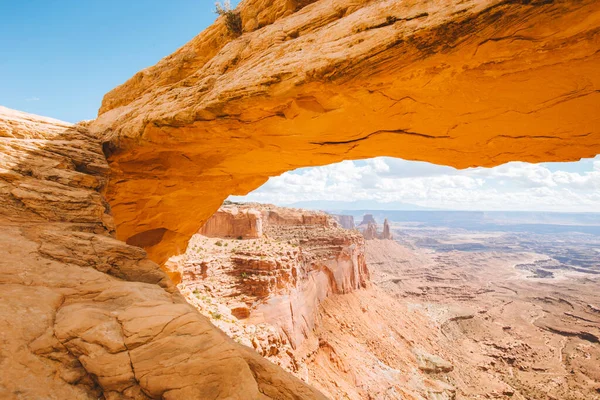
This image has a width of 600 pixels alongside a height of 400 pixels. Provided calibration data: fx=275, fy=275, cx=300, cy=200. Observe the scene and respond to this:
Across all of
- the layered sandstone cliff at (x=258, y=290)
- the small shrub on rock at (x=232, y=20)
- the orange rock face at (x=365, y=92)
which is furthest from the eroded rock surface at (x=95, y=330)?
the layered sandstone cliff at (x=258, y=290)

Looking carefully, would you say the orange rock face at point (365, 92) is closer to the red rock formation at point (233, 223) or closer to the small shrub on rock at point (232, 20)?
the small shrub on rock at point (232, 20)

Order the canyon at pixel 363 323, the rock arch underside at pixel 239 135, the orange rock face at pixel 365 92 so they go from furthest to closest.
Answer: the canyon at pixel 363 323 < the orange rock face at pixel 365 92 < the rock arch underside at pixel 239 135

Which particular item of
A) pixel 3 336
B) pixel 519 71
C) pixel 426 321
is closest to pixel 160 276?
pixel 3 336

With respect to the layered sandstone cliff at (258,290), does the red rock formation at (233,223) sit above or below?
above

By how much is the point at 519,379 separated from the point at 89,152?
39.9m

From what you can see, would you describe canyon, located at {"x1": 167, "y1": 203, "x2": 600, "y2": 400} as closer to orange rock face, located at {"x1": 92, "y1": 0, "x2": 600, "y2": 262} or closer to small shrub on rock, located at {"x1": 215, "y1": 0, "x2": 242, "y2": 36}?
orange rock face, located at {"x1": 92, "y1": 0, "x2": 600, "y2": 262}

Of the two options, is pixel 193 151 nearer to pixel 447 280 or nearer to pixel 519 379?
pixel 519 379

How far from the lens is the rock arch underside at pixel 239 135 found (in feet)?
9.59

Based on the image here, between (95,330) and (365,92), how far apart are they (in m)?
5.31

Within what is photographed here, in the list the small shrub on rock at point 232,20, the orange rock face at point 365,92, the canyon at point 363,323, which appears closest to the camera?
the orange rock face at point 365,92

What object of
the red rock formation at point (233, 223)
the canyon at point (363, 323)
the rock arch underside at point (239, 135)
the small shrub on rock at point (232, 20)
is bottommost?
the canyon at point (363, 323)

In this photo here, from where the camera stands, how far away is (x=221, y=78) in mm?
6609

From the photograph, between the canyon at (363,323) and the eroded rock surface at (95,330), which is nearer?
the eroded rock surface at (95,330)

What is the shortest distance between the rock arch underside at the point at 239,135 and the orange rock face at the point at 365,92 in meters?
0.03
